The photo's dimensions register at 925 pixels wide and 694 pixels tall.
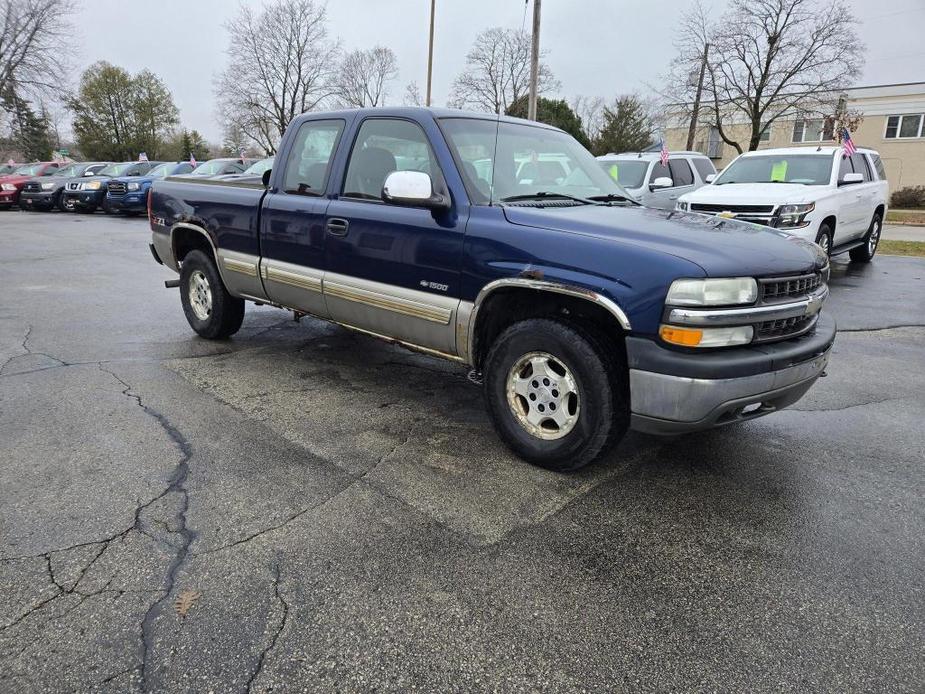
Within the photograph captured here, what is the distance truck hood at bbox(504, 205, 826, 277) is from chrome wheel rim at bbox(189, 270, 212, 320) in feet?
11.2

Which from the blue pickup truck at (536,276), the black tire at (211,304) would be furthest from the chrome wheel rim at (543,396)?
the black tire at (211,304)

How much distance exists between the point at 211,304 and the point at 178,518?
3.22m

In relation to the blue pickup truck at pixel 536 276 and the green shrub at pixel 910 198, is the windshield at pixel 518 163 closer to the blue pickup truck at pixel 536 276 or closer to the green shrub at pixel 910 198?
the blue pickup truck at pixel 536 276

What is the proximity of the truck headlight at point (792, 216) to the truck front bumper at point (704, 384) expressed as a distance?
6.38 m

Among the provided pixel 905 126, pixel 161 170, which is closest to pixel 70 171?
pixel 161 170

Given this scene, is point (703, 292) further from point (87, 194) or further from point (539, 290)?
point (87, 194)

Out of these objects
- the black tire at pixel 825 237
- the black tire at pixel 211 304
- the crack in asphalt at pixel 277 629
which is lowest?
the crack in asphalt at pixel 277 629

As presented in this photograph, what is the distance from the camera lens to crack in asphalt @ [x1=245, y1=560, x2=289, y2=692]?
2.01 m

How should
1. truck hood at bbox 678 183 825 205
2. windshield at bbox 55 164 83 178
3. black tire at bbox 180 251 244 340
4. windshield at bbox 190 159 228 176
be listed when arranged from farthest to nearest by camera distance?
windshield at bbox 55 164 83 178
windshield at bbox 190 159 228 176
truck hood at bbox 678 183 825 205
black tire at bbox 180 251 244 340

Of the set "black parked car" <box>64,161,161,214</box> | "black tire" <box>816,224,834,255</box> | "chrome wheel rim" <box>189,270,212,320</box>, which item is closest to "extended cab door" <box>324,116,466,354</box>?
"chrome wheel rim" <box>189,270,212,320</box>

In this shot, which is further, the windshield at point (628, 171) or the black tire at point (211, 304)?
the windshield at point (628, 171)

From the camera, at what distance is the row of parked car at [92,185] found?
20062mm

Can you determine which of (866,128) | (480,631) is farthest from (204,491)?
(866,128)

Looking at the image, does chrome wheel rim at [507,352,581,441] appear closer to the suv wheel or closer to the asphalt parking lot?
the asphalt parking lot
